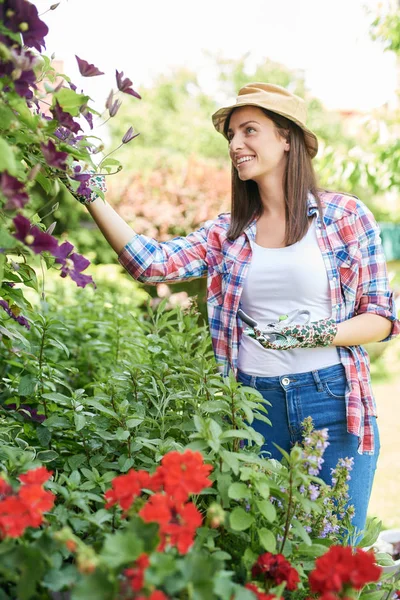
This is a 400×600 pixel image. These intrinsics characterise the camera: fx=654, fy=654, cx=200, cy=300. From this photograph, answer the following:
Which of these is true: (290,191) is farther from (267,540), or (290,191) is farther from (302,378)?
(267,540)

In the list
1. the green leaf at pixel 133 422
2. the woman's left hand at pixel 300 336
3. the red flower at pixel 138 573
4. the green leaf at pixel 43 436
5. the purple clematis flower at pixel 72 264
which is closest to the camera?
the red flower at pixel 138 573

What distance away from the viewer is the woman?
2023mm

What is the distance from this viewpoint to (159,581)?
760 mm

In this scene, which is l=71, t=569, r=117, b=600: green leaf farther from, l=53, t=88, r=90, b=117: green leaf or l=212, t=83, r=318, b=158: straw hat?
l=212, t=83, r=318, b=158: straw hat

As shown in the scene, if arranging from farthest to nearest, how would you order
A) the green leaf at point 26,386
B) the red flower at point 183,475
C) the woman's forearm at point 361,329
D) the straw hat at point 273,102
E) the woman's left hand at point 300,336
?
the straw hat at point 273,102 < the woman's forearm at point 361,329 < the woman's left hand at point 300,336 < the green leaf at point 26,386 < the red flower at point 183,475

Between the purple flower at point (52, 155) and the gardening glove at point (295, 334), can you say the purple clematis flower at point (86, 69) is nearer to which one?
the purple flower at point (52, 155)

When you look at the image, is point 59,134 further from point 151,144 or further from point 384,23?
point 151,144

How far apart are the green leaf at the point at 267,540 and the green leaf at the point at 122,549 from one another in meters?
0.31

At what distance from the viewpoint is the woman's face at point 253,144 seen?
215cm

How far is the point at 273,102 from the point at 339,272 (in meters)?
0.59

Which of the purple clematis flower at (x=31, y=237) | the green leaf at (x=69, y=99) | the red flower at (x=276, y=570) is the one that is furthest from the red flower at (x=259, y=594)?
the green leaf at (x=69, y=99)

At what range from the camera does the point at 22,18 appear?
1021 mm

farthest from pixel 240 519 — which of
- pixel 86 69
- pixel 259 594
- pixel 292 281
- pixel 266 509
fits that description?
pixel 292 281

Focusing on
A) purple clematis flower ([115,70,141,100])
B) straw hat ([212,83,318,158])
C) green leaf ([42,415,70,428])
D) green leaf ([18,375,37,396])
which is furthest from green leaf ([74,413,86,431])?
straw hat ([212,83,318,158])
